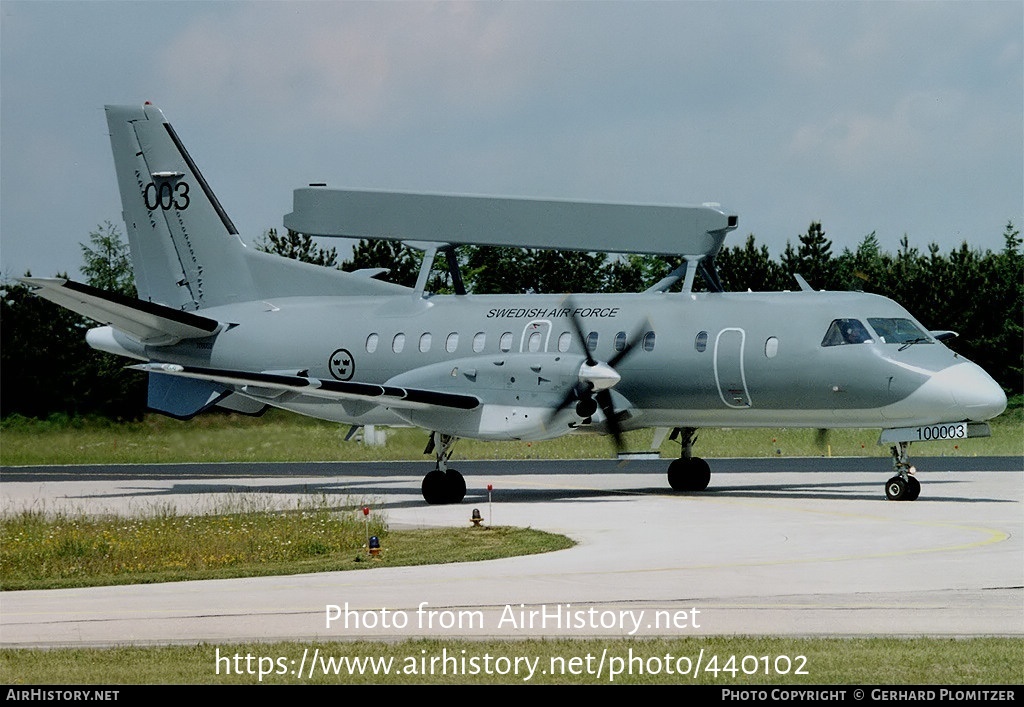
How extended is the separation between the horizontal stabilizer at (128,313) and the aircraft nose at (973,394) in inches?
679

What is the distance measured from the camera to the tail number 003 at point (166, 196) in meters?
36.8

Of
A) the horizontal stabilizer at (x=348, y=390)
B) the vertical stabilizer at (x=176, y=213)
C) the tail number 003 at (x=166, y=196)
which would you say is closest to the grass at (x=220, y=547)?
the horizontal stabilizer at (x=348, y=390)

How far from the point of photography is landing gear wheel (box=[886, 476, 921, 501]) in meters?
26.7

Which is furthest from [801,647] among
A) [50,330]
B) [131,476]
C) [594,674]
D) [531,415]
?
[50,330]

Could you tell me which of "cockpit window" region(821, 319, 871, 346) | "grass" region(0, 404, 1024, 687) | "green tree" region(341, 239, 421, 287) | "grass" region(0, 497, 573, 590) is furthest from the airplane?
"green tree" region(341, 239, 421, 287)

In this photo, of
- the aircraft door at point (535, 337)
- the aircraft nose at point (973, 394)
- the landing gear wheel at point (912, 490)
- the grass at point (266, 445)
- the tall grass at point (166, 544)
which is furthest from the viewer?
the grass at point (266, 445)

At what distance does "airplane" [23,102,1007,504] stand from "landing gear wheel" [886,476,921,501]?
0.03 metres

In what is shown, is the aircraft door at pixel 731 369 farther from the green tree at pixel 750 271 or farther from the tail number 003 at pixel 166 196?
the green tree at pixel 750 271

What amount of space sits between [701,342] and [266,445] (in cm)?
2049

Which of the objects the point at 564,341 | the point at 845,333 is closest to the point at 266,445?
the point at 564,341

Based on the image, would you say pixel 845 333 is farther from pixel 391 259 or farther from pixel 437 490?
pixel 391 259

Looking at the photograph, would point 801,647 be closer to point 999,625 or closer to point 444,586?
point 999,625

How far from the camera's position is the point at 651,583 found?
16.5 m

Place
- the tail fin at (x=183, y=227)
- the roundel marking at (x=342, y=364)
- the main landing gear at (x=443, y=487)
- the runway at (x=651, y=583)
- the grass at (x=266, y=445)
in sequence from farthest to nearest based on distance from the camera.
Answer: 1. the grass at (x=266, y=445)
2. the tail fin at (x=183, y=227)
3. the roundel marking at (x=342, y=364)
4. the main landing gear at (x=443, y=487)
5. the runway at (x=651, y=583)
